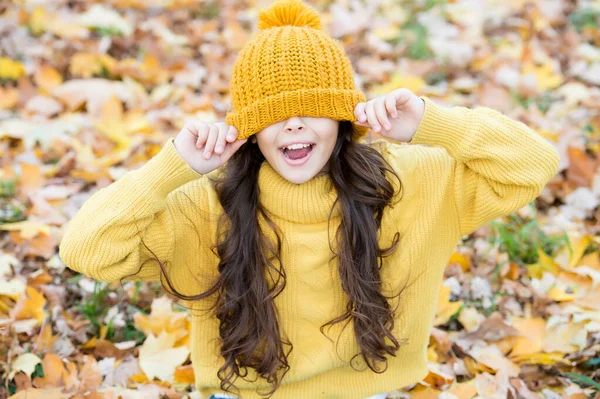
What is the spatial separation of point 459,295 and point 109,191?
1480 mm

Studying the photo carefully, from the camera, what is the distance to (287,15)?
6.38ft

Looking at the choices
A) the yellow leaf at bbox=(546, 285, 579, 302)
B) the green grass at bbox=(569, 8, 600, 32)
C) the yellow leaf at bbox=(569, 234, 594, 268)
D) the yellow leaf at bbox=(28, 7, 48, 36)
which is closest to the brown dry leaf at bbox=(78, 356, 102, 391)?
the yellow leaf at bbox=(546, 285, 579, 302)

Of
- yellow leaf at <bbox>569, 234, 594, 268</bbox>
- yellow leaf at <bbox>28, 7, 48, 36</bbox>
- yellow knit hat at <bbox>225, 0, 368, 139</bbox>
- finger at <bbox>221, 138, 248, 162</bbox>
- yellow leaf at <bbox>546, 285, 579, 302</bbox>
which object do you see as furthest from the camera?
yellow leaf at <bbox>28, 7, 48, 36</bbox>

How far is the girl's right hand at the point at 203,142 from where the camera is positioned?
73.4 inches

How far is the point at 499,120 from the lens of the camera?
6.35 feet

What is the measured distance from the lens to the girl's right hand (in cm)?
187

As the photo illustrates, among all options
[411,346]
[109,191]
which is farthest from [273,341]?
[109,191]

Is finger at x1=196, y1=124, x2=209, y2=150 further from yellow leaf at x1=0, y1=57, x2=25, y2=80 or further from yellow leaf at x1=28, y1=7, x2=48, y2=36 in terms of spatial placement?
yellow leaf at x1=28, y1=7, x2=48, y2=36

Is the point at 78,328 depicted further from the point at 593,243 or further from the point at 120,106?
the point at 593,243

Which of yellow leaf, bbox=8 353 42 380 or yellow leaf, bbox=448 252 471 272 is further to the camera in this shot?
yellow leaf, bbox=448 252 471 272

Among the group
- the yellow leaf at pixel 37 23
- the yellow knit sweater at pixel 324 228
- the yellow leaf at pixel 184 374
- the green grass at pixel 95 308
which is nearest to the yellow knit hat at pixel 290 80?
the yellow knit sweater at pixel 324 228

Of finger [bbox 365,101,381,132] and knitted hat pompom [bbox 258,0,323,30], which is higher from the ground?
knitted hat pompom [bbox 258,0,323,30]

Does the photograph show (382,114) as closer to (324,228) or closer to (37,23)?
(324,228)

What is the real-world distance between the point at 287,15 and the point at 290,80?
243mm
